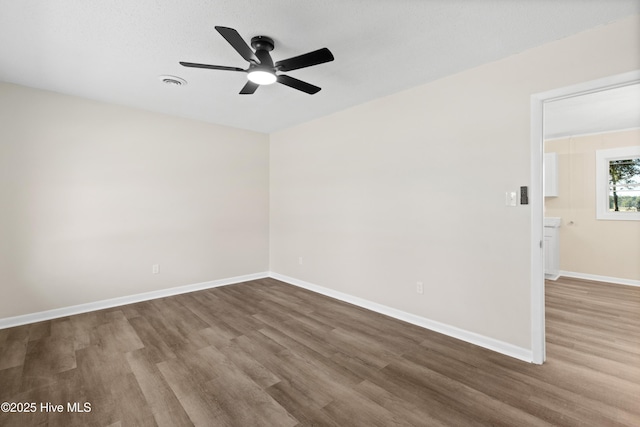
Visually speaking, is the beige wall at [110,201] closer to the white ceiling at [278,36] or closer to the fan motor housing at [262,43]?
the white ceiling at [278,36]

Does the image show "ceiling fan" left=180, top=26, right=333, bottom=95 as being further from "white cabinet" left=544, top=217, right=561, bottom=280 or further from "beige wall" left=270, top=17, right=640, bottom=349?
"white cabinet" left=544, top=217, right=561, bottom=280

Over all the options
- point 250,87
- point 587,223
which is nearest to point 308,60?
point 250,87

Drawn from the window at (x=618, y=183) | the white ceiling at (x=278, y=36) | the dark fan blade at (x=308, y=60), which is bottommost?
the window at (x=618, y=183)

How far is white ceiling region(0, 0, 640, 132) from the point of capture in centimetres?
184

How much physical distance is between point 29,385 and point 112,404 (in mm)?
742

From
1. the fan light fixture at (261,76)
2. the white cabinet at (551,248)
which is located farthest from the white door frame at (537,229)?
the white cabinet at (551,248)

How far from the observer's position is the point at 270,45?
2205 millimetres

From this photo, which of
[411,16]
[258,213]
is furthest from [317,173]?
[411,16]

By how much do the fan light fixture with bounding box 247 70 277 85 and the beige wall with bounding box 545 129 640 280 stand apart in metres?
5.72

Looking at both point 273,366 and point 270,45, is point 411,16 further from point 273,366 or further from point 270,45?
point 273,366

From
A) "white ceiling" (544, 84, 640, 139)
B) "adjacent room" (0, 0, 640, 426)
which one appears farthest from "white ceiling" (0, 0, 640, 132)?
"white ceiling" (544, 84, 640, 139)

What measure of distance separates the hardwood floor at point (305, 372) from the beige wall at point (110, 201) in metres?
0.58

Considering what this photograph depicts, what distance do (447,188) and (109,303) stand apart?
4.27 meters

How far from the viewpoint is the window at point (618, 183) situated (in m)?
4.63
